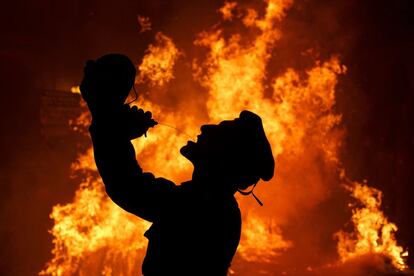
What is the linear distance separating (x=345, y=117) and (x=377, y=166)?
2.27 m

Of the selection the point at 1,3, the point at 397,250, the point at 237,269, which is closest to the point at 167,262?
the point at 237,269

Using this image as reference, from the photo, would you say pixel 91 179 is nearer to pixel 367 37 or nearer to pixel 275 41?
pixel 275 41

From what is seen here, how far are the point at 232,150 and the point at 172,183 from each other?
0.29 m

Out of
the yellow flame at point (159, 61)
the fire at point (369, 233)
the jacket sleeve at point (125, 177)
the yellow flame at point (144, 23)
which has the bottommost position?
the jacket sleeve at point (125, 177)

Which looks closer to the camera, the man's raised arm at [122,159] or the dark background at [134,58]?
the man's raised arm at [122,159]

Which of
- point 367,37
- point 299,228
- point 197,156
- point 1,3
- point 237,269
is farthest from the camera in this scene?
point 299,228

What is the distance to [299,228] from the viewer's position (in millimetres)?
16375

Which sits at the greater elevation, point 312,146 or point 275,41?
point 275,41

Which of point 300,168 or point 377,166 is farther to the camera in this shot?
point 300,168

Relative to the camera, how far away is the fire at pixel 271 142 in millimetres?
Result: 13242

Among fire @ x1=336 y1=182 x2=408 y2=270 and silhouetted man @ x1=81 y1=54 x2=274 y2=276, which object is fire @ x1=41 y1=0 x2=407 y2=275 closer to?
fire @ x1=336 y1=182 x2=408 y2=270

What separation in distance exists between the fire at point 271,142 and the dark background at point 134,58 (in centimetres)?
48

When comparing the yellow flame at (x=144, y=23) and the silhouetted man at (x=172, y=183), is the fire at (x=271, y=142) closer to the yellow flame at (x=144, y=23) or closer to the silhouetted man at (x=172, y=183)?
the yellow flame at (x=144, y=23)

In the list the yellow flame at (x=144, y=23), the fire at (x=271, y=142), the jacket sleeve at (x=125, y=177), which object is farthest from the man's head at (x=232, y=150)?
the yellow flame at (x=144, y=23)
